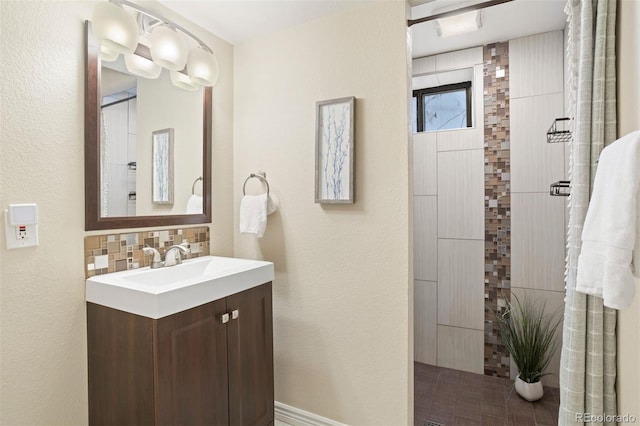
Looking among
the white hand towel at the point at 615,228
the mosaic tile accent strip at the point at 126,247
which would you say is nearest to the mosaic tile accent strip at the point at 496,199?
the white hand towel at the point at 615,228

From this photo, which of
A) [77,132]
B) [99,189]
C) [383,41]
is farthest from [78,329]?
[383,41]

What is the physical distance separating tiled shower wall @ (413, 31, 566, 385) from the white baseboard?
1164mm

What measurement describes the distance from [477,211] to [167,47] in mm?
2287

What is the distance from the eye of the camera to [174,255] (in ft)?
5.91

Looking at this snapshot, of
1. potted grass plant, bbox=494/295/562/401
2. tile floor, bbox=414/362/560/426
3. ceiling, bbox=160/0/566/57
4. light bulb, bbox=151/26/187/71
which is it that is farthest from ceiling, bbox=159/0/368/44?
tile floor, bbox=414/362/560/426

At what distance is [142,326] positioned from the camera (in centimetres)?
127

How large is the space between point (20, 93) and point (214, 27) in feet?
3.64

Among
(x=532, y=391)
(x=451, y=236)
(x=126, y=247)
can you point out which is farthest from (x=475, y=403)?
(x=126, y=247)

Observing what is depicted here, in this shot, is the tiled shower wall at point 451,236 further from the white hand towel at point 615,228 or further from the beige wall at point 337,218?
the white hand towel at point 615,228

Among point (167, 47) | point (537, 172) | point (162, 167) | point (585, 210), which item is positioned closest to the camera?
point (585, 210)

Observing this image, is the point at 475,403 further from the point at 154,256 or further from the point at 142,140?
the point at 142,140

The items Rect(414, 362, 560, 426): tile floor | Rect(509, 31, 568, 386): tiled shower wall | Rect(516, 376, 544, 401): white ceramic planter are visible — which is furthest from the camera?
Rect(509, 31, 568, 386): tiled shower wall

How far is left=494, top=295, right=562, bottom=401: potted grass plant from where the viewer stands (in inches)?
87.7

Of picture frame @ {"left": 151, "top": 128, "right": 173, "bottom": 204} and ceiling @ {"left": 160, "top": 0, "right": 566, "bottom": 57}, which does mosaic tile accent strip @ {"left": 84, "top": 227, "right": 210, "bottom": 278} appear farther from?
ceiling @ {"left": 160, "top": 0, "right": 566, "bottom": 57}
